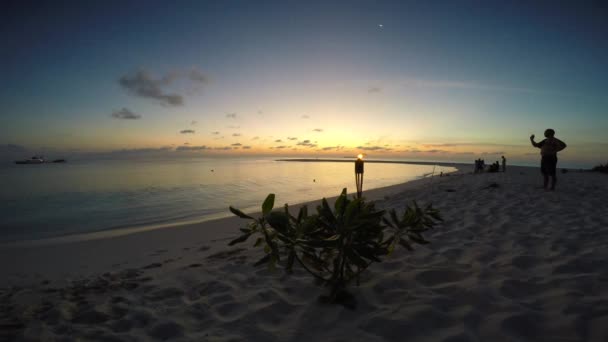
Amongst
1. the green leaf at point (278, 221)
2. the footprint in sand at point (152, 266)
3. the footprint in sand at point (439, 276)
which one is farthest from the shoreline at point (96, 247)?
the green leaf at point (278, 221)

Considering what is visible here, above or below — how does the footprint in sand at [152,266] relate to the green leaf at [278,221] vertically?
below

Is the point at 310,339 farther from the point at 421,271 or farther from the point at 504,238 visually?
→ the point at 504,238

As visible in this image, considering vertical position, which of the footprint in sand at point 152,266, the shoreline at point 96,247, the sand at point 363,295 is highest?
the sand at point 363,295

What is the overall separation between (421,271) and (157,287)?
3.33 metres

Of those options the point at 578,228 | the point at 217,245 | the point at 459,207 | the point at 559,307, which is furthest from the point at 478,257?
the point at 217,245

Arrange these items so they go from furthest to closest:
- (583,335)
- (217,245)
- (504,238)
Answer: (217,245)
(504,238)
(583,335)

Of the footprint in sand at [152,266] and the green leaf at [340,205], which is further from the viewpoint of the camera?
the footprint in sand at [152,266]

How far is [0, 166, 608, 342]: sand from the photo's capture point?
2.13 meters

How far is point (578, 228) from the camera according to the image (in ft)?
14.9

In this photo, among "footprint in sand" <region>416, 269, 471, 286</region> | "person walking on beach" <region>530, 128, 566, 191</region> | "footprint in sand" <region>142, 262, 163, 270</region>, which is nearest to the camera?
"footprint in sand" <region>416, 269, 471, 286</region>

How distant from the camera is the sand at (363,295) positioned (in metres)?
2.13

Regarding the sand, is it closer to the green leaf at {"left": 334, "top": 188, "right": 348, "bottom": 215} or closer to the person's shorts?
the green leaf at {"left": 334, "top": 188, "right": 348, "bottom": 215}

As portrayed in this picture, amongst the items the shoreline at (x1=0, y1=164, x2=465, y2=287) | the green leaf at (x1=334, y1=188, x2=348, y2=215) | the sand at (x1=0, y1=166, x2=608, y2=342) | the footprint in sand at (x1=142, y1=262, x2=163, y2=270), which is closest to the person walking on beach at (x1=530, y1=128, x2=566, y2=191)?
the sand at (x1=0, y1=166, x2=608, y2=342)

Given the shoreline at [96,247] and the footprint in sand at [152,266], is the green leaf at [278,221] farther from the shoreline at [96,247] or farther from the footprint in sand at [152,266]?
the shoreline at [96,247]
